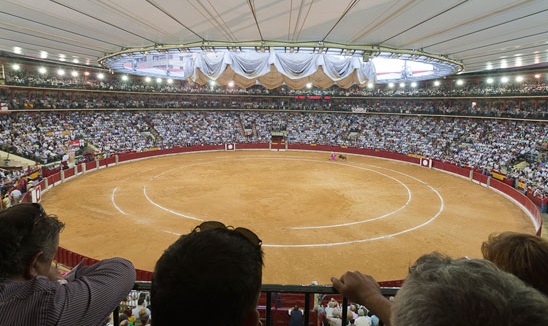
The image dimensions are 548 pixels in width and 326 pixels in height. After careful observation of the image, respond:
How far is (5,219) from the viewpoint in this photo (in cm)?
181

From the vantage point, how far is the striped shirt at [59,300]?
4.96ft

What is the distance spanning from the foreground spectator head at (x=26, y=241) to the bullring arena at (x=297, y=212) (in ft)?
34.6

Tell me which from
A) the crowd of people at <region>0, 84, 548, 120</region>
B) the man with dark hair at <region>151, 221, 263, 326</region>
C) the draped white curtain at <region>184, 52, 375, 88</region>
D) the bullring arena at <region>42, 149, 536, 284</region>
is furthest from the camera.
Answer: the crowd of people at <region>0, 84, 548, 120</region>

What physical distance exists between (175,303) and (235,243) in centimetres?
33

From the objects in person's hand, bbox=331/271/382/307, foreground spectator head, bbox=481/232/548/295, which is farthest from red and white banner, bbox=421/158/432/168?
person's hand, bbox=331/271/382/307

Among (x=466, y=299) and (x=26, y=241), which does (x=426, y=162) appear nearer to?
(x=466, y=299)

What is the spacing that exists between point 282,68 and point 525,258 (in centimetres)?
1337

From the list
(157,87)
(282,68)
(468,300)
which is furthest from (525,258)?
(157,87)

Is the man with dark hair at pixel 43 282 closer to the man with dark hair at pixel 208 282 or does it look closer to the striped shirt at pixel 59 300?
the striped shirt at pixel 59 300

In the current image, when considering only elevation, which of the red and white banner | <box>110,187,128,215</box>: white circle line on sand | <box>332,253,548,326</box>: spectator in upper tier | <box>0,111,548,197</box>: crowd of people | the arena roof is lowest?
<box>110,187,128,215</box>: white circle line on sand

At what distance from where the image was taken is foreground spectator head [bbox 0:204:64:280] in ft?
5.84

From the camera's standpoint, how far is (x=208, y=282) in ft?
4.18

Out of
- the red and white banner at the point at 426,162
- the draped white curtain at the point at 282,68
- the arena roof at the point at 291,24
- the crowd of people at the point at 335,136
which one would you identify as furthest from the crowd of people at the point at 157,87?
the draped white curtain at the point at 282,68

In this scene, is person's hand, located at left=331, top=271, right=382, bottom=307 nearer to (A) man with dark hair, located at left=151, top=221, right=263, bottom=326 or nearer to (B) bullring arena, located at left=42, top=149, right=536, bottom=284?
(A) man with dark hair, located at left=151, top=221, right=263, bottom=326
